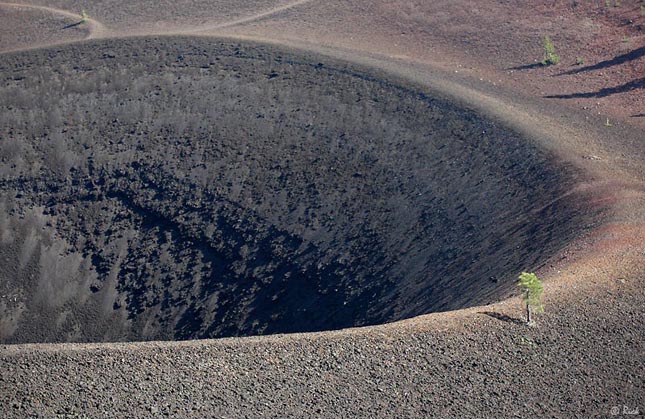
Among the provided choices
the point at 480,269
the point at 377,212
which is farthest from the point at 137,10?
the point at 480,269

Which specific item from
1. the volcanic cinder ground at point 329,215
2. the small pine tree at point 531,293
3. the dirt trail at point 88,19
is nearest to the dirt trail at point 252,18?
Result: the volcanic cinder ground at point 329,215

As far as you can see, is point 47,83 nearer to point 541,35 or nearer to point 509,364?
point 541,35

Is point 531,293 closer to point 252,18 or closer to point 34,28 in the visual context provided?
point 252,18

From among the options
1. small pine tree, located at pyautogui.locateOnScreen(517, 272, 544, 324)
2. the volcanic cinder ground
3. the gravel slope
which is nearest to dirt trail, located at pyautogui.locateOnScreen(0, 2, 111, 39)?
the volcanic cinder ground

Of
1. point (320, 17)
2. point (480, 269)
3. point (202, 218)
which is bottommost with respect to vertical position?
point (202, 218)

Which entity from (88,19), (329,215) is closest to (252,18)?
(88,19)
